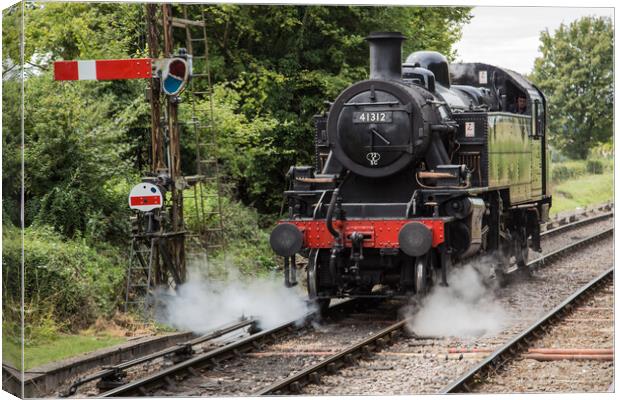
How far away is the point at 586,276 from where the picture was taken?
51.3 feet

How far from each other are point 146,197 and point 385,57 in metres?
3.08

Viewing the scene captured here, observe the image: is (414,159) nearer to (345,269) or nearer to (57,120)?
(345,269)

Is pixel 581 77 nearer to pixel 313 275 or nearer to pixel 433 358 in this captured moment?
pixel 313 275

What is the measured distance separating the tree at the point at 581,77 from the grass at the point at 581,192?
60 cm

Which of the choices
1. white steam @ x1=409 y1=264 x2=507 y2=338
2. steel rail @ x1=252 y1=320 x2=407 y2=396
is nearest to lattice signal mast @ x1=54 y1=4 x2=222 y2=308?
steel rail @ x1=252 y1=320 x2=407 y2=396

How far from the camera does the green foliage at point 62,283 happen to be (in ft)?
33.8

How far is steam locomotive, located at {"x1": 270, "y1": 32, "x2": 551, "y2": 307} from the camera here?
11883 mm

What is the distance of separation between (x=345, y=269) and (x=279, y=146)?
10.4 ft

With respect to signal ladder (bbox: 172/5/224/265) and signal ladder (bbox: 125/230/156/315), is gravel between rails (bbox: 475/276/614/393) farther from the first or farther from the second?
signal ladder (bbox: 172/5/224/265)

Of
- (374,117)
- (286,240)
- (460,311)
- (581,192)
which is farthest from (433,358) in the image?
(581,192)

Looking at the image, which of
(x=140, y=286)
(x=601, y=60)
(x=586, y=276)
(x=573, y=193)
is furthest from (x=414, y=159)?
(x=573, y=193)

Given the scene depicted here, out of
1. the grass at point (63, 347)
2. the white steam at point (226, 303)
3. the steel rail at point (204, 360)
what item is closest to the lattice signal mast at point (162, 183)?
the white steam at point (226, 303)

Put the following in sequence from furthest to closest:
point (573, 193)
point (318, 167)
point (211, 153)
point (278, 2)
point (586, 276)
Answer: point (573, 193), point (586, 276), point (211, 153), point (318, 167), point (278, 2)

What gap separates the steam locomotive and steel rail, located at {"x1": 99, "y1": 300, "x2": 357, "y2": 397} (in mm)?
696
